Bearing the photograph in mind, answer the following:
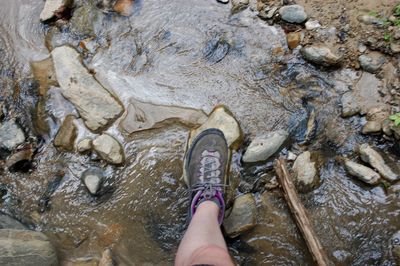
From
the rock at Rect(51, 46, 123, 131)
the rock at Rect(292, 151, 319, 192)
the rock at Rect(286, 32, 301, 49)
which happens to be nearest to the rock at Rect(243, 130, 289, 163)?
the rock at Rect(292, 151, 319, 192)

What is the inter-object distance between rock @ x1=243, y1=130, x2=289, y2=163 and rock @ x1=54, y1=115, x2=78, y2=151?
145 centimetres

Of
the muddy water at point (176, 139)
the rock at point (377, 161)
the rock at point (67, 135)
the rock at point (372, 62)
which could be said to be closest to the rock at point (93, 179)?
the muddy water at point (176, 139)

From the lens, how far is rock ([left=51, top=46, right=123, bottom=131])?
128 inches

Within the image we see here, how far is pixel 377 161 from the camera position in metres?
2.85

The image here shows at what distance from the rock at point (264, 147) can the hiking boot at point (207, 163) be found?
183mm

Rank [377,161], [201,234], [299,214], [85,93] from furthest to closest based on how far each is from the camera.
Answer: [85,93] < [377,161] < [299,214] < [201,234]

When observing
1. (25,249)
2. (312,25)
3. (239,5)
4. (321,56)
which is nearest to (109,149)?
(25,249)

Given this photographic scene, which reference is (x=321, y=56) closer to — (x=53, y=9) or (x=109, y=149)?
(x=109, y=149)

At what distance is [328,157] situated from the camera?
9.84 ft

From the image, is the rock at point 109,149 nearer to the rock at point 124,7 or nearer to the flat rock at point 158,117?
the flat rock at point 158,117

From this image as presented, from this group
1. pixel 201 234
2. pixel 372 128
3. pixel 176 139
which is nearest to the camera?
pixel 201 234

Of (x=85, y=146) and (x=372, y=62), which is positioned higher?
(x=372, y=62)

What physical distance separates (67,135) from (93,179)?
48 cm

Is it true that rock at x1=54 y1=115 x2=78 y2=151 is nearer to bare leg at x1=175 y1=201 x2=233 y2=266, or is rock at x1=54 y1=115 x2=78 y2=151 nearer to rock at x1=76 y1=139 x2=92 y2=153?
rock at x1=76 y1=139 x2=92 y2=153
